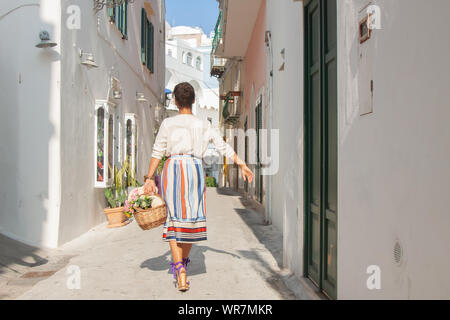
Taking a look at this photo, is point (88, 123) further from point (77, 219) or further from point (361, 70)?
point (361, 70)

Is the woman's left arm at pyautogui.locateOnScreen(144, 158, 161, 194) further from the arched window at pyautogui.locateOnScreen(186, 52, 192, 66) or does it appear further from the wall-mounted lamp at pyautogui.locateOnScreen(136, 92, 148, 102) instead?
the arched window at pyautogui.locateOnScreen(186, 52, 192, 66)

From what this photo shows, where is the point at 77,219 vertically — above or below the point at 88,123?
below

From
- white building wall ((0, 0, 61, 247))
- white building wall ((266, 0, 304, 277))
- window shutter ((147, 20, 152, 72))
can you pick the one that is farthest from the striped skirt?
window shutter ((147, 20, 152, 72))

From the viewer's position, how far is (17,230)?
6.28 m

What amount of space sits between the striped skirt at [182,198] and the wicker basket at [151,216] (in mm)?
337

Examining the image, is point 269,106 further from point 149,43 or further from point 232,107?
point 232,107

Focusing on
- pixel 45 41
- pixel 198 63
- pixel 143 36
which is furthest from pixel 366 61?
pixel 198 63

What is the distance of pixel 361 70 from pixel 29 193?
203 inches

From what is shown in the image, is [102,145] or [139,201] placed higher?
[102,145]

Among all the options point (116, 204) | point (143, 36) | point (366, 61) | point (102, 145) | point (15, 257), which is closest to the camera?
point (366, 61)

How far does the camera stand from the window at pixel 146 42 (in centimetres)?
1402

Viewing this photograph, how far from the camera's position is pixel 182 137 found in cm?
396

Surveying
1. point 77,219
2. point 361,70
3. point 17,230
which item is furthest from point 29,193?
point 361,70

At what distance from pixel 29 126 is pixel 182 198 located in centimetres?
339
